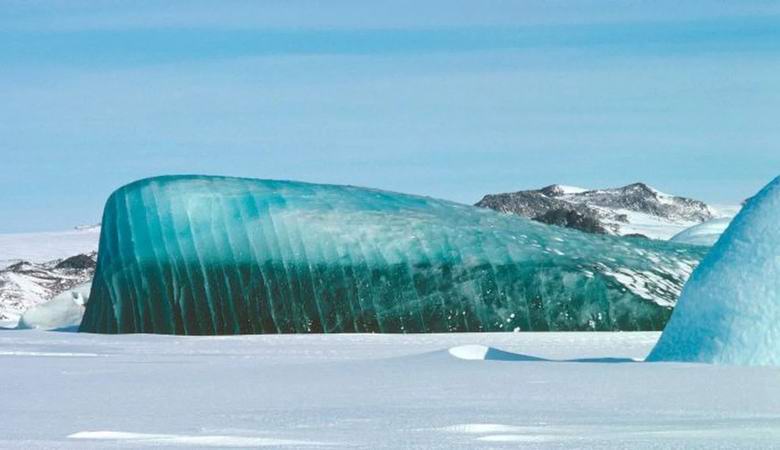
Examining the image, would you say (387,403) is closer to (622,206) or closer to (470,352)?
(470,352)

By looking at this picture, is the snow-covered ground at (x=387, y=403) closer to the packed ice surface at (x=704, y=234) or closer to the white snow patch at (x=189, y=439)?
the white snow patch at (x=189, y=439)

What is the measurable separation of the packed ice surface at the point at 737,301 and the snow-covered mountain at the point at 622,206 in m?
59.1

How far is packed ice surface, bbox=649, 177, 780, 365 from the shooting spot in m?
13.9

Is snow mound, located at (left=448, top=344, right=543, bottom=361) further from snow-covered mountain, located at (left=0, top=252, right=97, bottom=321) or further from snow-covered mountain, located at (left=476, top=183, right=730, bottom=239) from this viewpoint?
snow-covered mountain, located at (left=476, top=183, right=730, bottom=239)

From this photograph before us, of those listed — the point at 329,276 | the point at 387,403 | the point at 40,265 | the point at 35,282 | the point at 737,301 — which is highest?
the point at 737,301

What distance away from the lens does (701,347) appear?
14227mm


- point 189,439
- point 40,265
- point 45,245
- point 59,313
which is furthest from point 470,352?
point 45,245

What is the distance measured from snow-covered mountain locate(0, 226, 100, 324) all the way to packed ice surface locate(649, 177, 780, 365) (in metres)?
27.6

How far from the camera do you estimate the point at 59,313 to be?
3431cm

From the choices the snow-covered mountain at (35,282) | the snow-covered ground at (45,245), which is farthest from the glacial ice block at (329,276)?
the snow-covered ground at (45,245)

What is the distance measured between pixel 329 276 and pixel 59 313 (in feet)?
29.0

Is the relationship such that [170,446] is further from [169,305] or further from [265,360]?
[169,305]

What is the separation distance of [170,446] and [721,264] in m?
8.06

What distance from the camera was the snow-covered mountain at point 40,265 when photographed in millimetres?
50188
